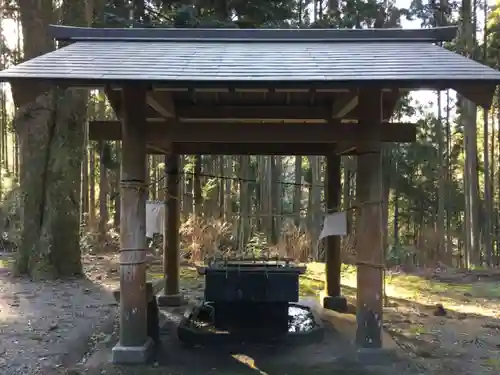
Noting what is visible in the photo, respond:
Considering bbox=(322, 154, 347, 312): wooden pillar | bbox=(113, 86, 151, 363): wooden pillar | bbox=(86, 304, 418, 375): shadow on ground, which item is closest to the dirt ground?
bbox=(86, 304, 418, 375): shadow on ground

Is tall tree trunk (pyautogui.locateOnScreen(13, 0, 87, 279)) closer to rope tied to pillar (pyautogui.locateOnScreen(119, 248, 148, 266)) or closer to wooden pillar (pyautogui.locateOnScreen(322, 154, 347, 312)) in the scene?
wooden pillar (pyautogui.locateOnScreen(322, 154, 347, 312))

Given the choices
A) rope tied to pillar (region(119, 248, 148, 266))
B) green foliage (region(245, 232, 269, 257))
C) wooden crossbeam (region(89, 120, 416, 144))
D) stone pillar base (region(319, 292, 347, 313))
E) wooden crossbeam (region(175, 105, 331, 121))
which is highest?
wooden crossbeam (region(175, 105, 331, 121))

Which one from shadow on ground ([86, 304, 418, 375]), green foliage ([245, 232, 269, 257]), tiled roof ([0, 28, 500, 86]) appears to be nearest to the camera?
tiled roof ([0, 28, 500, 86])

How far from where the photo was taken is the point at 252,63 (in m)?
4.04

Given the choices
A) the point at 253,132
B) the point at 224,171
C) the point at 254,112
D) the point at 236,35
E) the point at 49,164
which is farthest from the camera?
the point at 224,171

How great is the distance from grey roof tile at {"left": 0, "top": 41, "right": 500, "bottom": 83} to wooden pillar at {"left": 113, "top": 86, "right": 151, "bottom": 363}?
39 cm

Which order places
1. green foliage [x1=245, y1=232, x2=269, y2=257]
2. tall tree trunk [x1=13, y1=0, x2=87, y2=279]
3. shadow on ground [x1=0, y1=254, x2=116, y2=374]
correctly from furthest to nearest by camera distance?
1. green foliage [x1=245, y1=232, x2=269, y2=257]
2. tall tree trunk [x1=13, y1=0, x2=87, y2=279]
3. shadow on ground [x1=0, y1=254, x2=116, y2=374]

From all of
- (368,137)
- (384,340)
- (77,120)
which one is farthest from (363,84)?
(77,120)

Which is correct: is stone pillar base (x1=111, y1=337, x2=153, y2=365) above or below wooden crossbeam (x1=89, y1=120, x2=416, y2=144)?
below

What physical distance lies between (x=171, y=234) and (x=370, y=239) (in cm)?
292

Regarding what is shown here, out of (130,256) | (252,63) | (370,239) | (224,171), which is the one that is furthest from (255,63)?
(224,171)

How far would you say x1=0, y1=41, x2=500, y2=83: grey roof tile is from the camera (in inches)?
141

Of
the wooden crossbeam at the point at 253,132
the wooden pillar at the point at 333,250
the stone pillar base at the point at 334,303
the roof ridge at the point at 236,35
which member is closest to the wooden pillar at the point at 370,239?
the wooden crossbeam at the point at 253,132

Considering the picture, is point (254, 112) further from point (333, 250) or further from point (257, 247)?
point (257, 247)
